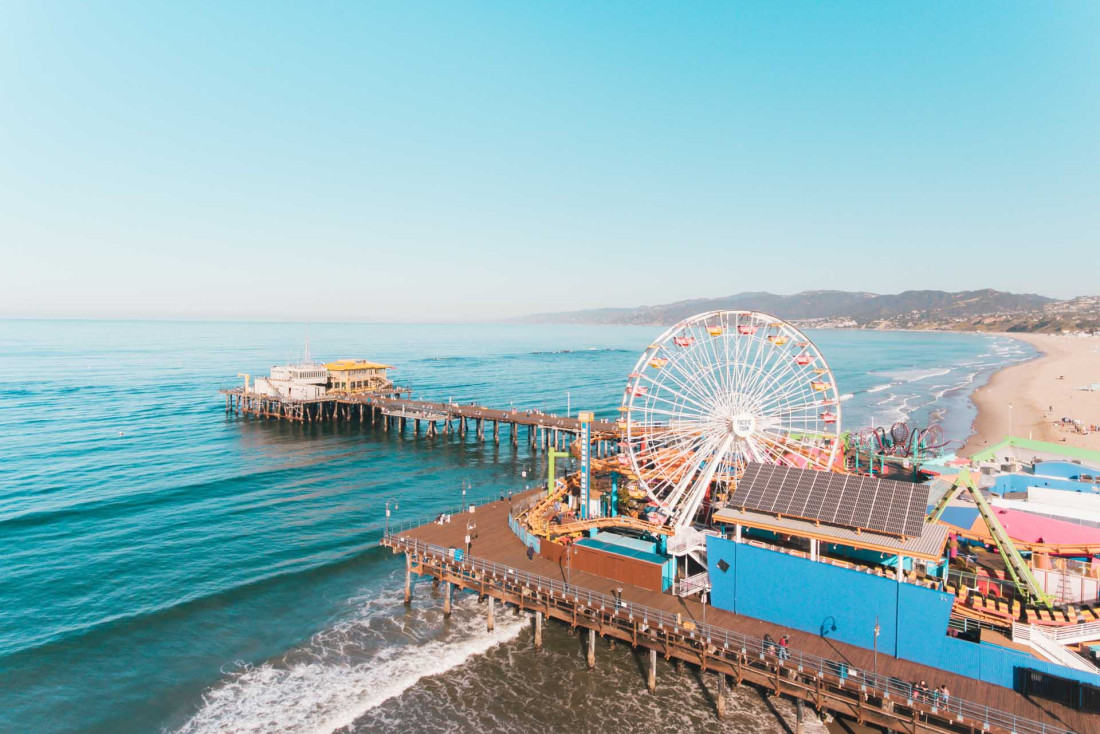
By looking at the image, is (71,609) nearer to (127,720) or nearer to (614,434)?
(127,720)

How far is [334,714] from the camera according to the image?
2858cm

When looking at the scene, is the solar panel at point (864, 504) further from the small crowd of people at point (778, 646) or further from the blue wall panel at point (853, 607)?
the small crowd of people at point (778, 646)

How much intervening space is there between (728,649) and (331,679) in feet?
65.7

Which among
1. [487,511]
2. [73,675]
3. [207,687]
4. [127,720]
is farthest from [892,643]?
[73,675]

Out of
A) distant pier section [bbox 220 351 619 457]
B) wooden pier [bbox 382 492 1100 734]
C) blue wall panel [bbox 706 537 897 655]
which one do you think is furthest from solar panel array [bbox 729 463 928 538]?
distant pier section [bbox 220 351 619 457]

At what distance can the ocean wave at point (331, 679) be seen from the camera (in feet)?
92.2

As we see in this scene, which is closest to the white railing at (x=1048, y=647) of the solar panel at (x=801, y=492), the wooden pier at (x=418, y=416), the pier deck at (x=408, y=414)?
the solar panel at (x=801, y=492)

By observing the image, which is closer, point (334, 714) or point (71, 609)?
point (334, 714)

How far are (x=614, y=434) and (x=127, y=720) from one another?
4838 centimetres

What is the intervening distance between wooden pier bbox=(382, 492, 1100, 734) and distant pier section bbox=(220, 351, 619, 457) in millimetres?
47877

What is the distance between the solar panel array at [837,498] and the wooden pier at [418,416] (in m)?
40.9

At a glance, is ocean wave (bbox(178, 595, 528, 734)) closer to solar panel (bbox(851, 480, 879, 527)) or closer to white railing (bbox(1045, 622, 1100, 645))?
solar panel (bbox(851, 480, 879, 527))

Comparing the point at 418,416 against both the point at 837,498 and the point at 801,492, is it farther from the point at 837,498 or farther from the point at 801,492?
the point at 837,498

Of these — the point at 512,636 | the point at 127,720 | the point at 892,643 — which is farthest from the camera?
the point at 512,636
